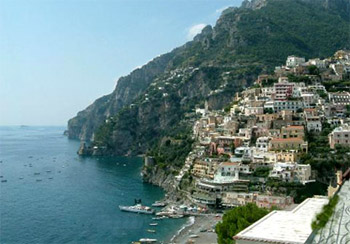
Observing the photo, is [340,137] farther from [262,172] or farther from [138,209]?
[138,209]

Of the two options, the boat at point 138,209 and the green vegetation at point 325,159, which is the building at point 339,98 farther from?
the boat at point 138,209

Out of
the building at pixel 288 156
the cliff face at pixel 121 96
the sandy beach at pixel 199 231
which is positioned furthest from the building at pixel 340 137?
the cliff face at pixel 121 96

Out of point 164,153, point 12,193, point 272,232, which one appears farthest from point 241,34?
point 272,232

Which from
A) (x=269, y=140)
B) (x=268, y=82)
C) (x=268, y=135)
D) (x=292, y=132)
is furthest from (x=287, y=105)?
(x=268, y=82)

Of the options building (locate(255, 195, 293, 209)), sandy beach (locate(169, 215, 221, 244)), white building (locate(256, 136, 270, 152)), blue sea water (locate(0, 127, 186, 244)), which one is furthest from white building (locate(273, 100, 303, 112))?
sandy beach (locate(169, 215, 221, 244))

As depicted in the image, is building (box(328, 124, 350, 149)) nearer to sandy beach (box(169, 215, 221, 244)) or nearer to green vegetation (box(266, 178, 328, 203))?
green vegetation (box(266, 178, 328, 203))
